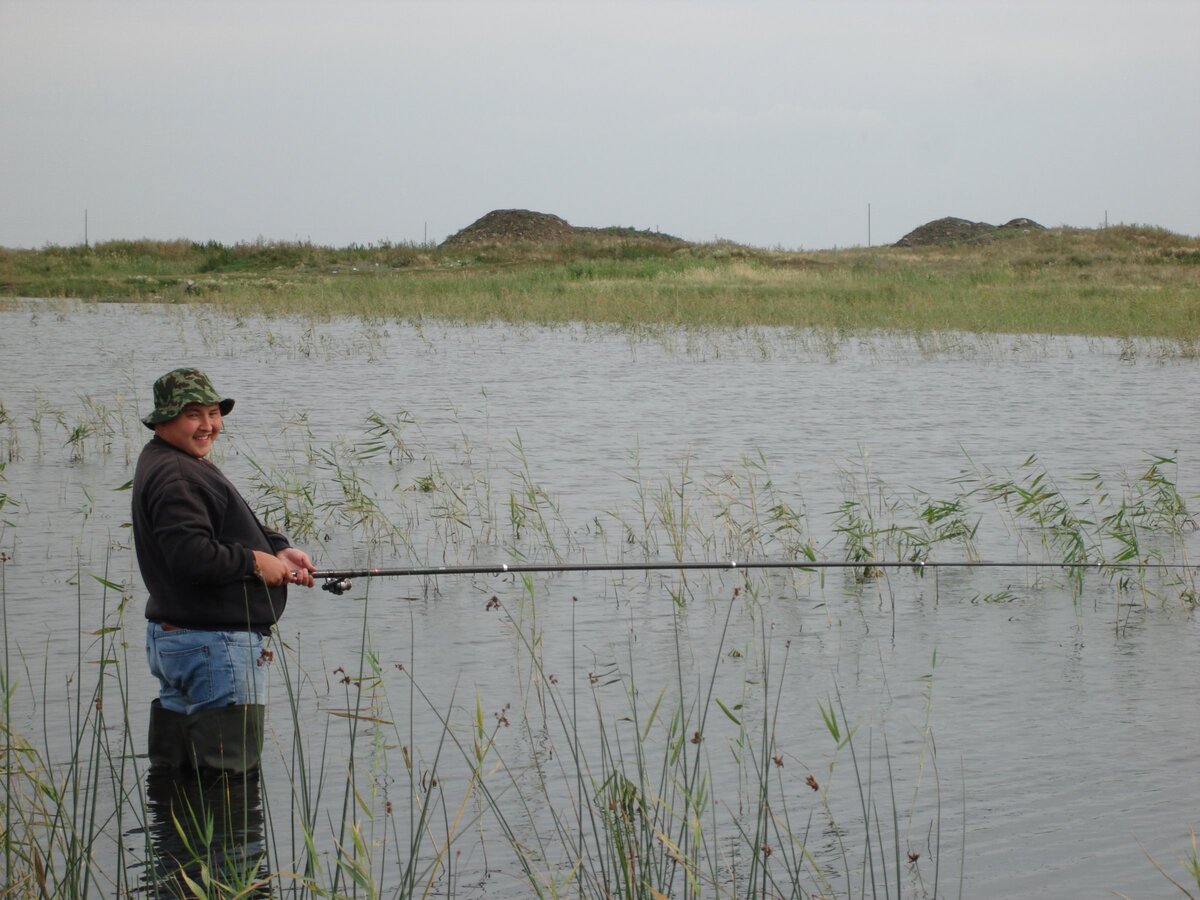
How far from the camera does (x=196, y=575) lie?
4047mm

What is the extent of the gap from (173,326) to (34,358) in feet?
20.6

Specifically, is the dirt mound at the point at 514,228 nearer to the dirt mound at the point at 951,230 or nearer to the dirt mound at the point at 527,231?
the dirt mound at the point at 527,231

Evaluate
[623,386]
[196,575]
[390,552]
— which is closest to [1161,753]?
[196,575]

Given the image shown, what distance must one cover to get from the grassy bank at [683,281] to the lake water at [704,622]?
987 cm

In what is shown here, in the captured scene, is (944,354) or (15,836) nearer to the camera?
(15,836)

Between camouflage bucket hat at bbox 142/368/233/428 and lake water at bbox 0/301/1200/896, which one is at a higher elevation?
camouflage bucket hat at bbox 142/368/233/428

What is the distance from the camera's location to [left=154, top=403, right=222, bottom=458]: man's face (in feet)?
13.7

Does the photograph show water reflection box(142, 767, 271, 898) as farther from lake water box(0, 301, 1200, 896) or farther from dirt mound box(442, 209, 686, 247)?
dirt mound box(442, 209, 686, 247)

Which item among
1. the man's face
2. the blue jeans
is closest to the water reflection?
the blue jeans

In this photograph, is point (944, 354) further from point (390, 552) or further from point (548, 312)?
point (390, 552)

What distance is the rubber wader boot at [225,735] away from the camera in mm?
4297

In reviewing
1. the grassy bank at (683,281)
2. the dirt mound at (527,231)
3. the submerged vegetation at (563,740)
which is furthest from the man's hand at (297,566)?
the dirt mound at (527,231)

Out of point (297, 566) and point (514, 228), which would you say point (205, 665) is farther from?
point (514, 228)

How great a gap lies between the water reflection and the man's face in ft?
3.16
